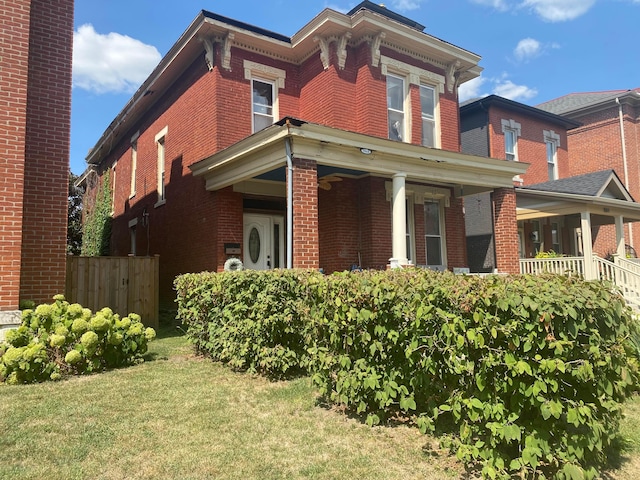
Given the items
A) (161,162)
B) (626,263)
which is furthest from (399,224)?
(161,162)

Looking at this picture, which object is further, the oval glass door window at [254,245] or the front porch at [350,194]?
the oval glass door window at [254,245]

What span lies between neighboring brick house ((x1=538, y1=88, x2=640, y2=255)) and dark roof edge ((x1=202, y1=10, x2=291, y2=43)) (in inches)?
636

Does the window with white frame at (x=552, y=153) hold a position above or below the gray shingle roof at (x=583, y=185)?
above

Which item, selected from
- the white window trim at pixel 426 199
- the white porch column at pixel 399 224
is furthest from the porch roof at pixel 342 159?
the white window trim at pixel 426 199

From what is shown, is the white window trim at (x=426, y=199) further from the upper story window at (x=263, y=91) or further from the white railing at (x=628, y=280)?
the upper story window at (x=263, y=91)

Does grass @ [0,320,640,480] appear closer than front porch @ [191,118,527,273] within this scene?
Yes

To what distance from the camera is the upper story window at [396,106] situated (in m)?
12.0

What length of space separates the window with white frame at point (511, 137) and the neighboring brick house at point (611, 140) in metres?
6.24

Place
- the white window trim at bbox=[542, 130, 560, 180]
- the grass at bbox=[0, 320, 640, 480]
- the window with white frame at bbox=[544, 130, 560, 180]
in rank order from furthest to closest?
the window with white frame at bbox=[544, 130, 560, 180] < the white window trim at bbox=[542, 130, 560, 180] < the grass at bbox=[0, 320, 640, 480]

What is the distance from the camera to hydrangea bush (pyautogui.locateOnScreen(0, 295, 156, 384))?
544 centimetres

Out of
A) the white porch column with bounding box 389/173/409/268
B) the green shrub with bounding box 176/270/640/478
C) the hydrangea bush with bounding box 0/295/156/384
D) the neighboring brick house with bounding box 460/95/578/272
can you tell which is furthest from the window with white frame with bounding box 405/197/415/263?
the green shrub with bounding box 176/270/640/478

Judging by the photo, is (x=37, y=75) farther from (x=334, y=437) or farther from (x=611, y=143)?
(x=611, y=143)

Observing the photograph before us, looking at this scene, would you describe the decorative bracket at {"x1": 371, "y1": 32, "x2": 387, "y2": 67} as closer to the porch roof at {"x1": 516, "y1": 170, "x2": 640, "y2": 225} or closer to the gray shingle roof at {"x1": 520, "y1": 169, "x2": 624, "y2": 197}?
the porch roof at {"x1": 516, "y1": 170, "x2": 640, "y2": 225}

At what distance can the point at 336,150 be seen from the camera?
8.77 meters
